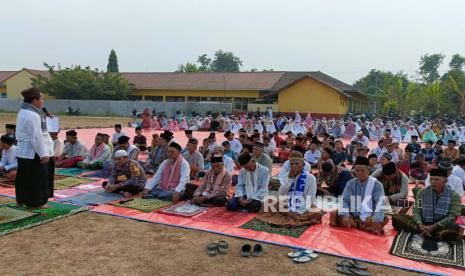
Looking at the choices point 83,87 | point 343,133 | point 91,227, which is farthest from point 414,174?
point 83,87

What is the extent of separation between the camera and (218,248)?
4.14 meters

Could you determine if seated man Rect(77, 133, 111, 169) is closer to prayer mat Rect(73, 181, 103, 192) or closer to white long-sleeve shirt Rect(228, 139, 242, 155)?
prayer mat Rect(73, 181, 103, 192)

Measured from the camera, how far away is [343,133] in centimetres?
1861

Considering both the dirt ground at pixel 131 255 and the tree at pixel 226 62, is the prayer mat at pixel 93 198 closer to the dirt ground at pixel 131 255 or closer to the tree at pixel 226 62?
the dirt ground at pixel 131 255

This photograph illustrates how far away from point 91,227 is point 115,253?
903mm

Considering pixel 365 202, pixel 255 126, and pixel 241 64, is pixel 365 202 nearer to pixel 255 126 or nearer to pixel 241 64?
pixel 255 126

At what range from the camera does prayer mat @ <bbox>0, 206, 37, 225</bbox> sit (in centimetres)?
484

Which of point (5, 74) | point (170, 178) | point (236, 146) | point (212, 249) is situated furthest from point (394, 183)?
point (5, 74)

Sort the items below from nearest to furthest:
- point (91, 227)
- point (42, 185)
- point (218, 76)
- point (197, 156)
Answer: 1. point (91, 227)
2. point (42, 185)
3. point (197, 156)
4. point (218, 76)

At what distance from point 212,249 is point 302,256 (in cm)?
86

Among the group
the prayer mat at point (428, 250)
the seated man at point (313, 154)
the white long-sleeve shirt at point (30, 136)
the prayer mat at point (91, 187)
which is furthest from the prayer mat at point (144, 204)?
the seated man at point (313, 154)

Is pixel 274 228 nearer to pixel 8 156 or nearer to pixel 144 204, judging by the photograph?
pixel 144 204

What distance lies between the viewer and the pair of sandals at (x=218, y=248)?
4082 mm

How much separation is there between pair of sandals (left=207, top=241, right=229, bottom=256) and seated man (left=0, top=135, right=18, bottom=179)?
4604 mm
